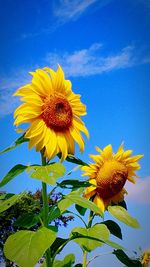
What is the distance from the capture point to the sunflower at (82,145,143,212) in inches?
55.7

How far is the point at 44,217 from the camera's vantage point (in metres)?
0.96

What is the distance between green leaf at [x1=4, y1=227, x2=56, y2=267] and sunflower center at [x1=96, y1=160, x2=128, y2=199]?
534 mm

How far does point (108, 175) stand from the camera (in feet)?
4.66

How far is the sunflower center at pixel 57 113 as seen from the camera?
1.07 m

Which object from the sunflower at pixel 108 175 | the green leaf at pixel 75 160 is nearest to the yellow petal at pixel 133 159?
the sunflower at pixel 108 175

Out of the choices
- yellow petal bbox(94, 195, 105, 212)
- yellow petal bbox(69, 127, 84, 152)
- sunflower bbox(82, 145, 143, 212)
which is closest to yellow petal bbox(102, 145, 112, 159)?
sunflower bbox(82, 145, 143, 212)

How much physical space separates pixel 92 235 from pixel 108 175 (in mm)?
394

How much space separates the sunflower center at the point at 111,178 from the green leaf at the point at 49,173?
1.71 ft

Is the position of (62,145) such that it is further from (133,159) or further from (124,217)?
(133,159)

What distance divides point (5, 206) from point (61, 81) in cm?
37

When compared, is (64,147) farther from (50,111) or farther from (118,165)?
(118,165)

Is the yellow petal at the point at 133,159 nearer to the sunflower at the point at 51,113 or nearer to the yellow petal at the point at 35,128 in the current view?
the sunflower at the point at 51,113

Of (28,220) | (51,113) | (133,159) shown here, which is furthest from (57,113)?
(133,159)

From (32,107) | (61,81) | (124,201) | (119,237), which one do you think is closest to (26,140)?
(32,107)
